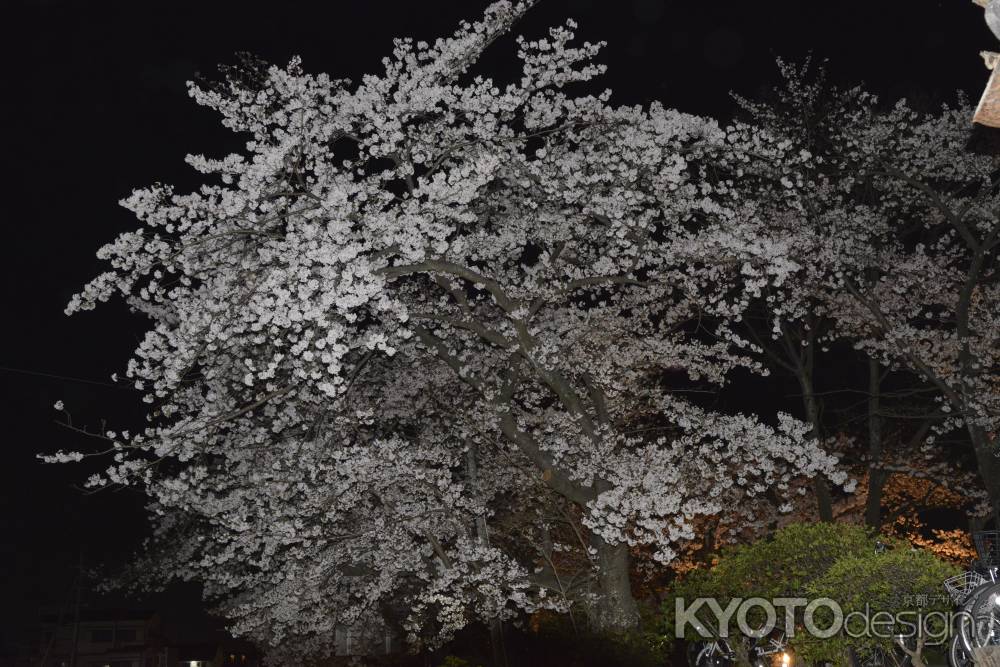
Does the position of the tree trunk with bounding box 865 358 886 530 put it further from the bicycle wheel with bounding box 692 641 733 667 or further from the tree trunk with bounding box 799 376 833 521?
the bicycle wheel with bounding box 692 641 733 667

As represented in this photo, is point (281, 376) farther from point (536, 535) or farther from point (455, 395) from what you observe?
point (536, 535)

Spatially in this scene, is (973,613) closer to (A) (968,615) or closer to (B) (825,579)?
(A) (968,615)

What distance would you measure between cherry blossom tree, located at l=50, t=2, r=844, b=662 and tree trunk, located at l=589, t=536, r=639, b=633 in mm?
51

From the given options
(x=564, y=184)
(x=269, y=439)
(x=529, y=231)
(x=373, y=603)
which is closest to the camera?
(x=564, y=184)

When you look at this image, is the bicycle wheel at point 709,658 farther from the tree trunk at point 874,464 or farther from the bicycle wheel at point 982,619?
the tree trunk at point 874,464

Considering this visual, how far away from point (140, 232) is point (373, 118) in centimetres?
314

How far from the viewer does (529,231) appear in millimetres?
13258

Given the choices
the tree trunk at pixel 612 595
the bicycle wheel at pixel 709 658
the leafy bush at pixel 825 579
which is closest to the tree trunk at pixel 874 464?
the bicycle wheel at pixel 709 658

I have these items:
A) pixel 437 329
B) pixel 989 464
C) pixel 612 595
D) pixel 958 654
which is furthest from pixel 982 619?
pixel 437 329

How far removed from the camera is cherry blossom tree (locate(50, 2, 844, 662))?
33.5ft

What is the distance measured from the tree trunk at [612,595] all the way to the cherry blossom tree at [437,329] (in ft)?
0.17

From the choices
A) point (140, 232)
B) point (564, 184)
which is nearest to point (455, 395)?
point (564, 184)

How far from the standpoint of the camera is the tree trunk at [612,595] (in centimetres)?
1250

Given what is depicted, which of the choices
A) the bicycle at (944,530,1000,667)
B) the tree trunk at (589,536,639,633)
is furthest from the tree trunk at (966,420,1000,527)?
the bicycle at (944,530,1000,667)
